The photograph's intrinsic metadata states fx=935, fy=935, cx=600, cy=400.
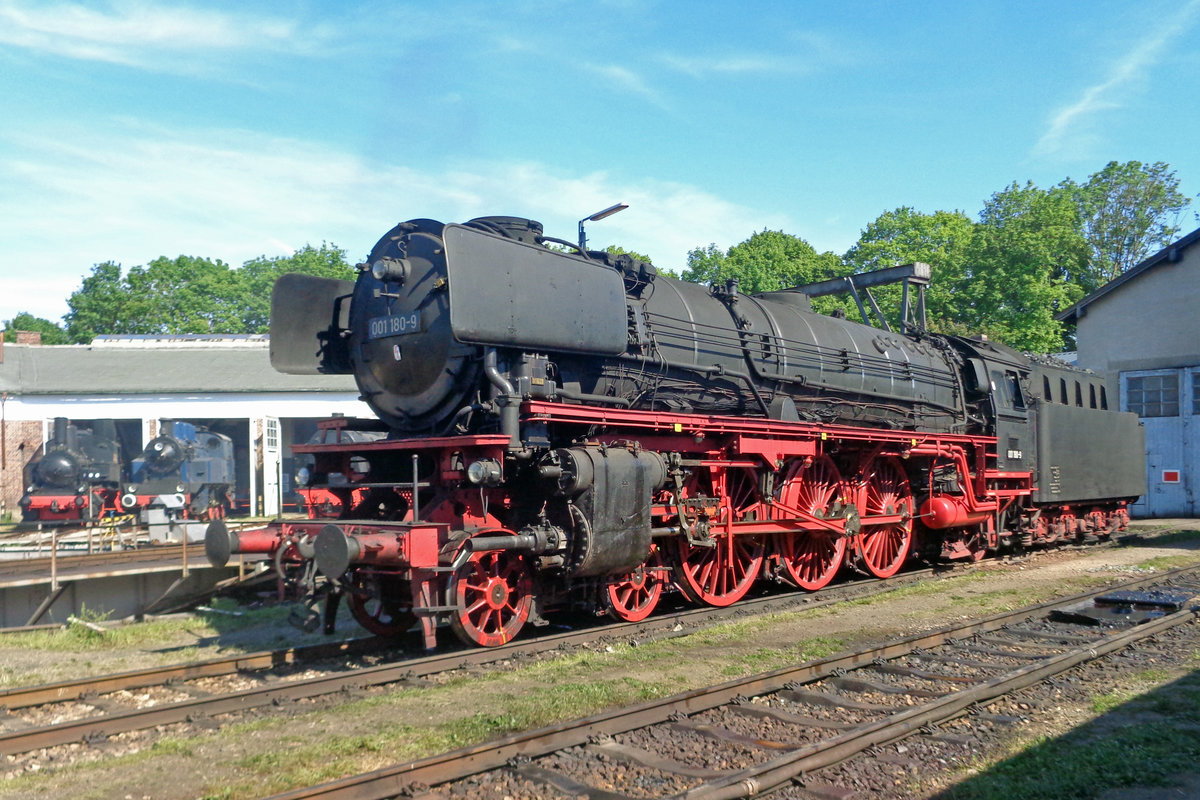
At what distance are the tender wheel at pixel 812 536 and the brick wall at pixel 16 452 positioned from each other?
29.4 m

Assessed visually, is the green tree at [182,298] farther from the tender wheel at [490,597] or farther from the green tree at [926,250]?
the tender wheel at [490,597]

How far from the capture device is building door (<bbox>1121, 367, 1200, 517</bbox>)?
23031 millimetres

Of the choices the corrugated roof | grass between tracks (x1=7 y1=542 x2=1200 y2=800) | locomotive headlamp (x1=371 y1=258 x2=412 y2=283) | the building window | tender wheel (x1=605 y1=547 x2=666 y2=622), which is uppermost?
the corrugated roof

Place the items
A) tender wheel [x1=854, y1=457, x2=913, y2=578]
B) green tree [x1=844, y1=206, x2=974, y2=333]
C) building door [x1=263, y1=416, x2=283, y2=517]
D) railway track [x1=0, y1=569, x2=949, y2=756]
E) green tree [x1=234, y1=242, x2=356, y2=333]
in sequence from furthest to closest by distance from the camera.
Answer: green tree [x1=234, y1=242, x2=356, y2=333] < green tree [x1=844, y1=206, x2=974, y2=333] < building door [x1=263, y1=416, x2=283, y2=517] < tender wheel [x1=854, y1=457, x2=913, y2=578] < railway track [x1=0, y1=569, x2=949, y2=756]

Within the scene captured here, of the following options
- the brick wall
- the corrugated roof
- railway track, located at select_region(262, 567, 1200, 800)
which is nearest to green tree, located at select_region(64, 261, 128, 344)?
the corrugated roof

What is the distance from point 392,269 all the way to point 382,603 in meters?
3.08

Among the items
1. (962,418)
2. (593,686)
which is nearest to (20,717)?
(593,686)

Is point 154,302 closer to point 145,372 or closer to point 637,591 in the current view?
point 145,372

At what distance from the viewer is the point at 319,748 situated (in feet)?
18.0

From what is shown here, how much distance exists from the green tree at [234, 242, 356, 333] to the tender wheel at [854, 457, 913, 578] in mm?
60017

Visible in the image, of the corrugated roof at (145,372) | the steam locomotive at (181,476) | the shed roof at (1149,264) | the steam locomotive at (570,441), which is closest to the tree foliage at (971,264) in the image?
the shed roof at (1149,264)

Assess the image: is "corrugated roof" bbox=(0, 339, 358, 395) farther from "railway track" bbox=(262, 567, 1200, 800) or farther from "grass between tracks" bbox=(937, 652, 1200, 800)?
"grass between tracks" bbox=(937, 652, 1200, 800)

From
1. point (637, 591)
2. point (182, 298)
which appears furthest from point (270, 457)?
point (182, 298)

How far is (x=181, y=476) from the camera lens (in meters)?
26.1
